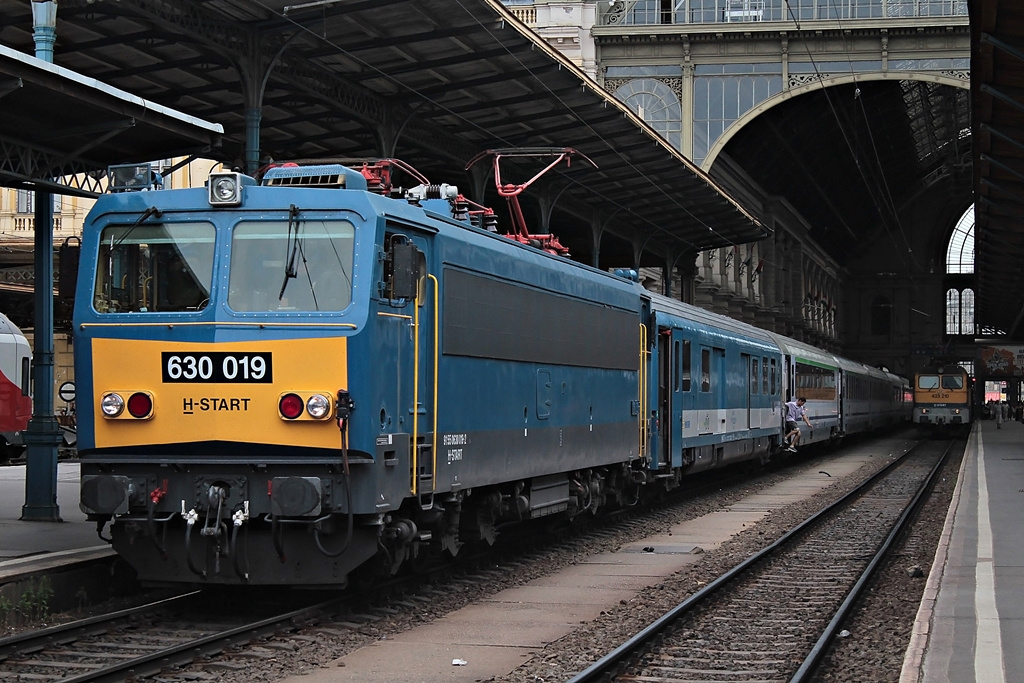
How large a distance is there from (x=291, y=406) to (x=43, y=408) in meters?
6.33

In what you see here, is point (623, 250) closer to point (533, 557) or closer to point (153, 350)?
point (533, 557)

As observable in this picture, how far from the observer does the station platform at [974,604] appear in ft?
24.8

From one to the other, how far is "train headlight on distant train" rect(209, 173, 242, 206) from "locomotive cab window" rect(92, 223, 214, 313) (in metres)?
0.24

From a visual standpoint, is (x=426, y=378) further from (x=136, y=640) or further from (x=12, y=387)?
(x=12, y=387)

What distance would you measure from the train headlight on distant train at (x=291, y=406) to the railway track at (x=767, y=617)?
279cm

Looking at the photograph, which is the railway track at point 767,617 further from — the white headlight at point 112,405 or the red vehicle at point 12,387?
the red vehicle at point 12,387

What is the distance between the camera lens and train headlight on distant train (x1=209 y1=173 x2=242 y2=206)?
9.80 meters

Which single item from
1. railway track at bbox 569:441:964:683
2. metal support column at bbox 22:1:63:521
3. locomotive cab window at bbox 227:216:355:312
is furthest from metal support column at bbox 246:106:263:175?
railway track at bbox 569:441:964:683

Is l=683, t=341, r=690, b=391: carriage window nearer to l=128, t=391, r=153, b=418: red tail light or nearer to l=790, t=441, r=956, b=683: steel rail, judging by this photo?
l=790, t=441, r=956, b=683: steel rail

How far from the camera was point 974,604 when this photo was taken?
9.80m

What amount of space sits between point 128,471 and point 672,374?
36.8ft

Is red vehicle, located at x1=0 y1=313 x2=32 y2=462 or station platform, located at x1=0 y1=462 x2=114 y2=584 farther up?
red vehicle, located at x1=0 y1=313 x2=32 y2=462

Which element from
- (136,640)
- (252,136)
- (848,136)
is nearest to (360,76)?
(252,136)

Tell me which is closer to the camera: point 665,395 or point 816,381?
point 665,395
